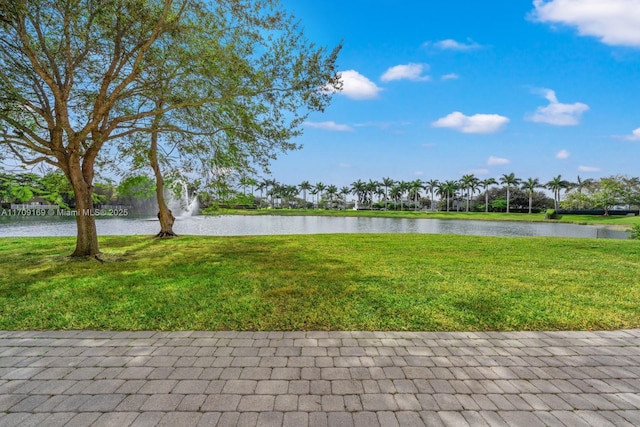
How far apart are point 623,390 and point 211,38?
9.28 m

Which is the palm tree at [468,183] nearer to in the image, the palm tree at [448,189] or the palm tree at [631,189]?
the palm tree at [448,189]

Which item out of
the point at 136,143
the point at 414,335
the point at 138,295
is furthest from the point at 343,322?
the point at 136,143

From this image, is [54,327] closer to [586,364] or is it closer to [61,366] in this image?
[61,366]

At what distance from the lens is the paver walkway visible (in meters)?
2.22

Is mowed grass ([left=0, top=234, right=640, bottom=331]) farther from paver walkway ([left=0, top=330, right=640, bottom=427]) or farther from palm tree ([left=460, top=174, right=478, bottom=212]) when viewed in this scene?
palm tree ([left=460, top=174, right=478, bottom=212])

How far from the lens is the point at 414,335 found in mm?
3541

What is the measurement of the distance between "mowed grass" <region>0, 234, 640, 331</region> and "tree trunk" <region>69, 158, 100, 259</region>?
47 centimetres

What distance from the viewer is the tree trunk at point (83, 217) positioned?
309 inches

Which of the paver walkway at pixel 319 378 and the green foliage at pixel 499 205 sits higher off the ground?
the green foliage at pixel 499 205

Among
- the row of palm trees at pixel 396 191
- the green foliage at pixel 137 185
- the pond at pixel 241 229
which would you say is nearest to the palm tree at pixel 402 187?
the row of palm trees at pixel 396 191

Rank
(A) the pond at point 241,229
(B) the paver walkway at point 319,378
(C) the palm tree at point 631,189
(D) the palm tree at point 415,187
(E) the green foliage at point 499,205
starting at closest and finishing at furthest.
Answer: (B) the paver walkway at point 319,378 → (A) the pond at point 241,229 → (C) the palm tree at point 631,189 → (E) the green foliage at point 499,205 → (D) the palm tree at point 415,187

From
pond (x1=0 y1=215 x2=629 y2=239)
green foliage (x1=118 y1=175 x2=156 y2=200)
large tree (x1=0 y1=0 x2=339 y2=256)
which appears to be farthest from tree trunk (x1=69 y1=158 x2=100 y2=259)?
pond (x1=0 y1=215 x2=629 y2=239)

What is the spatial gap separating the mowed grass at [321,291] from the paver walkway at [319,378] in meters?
0.34

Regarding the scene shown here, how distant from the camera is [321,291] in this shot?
5090 millimetres
